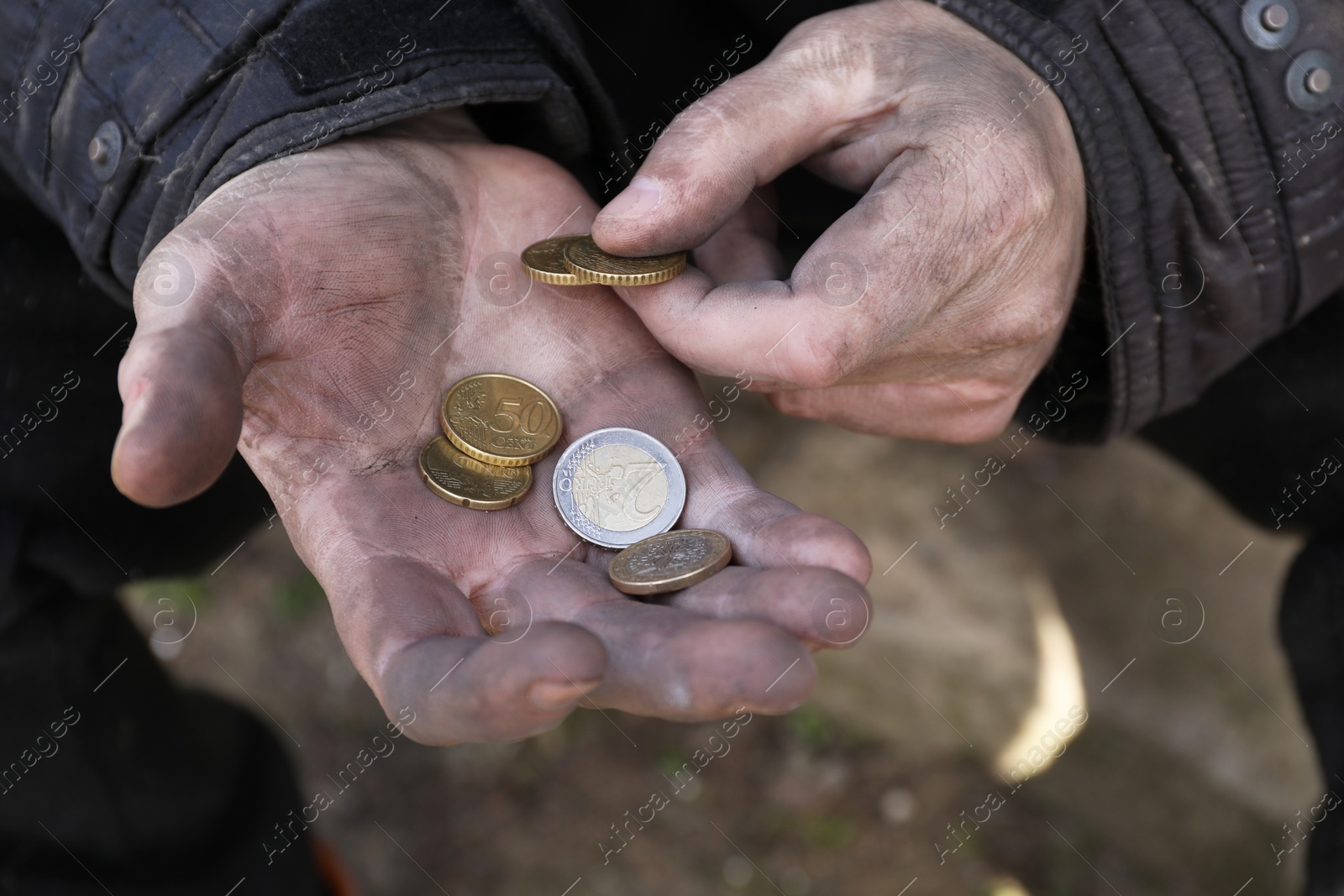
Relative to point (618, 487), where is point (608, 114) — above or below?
above

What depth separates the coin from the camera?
225cm

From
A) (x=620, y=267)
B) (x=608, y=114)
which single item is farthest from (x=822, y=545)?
(x=608, y=114)

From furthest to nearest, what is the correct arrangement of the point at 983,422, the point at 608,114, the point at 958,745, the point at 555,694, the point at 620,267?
1. the point at 958,745
2. the point at 983,422
3. the point at 608,114
4. the point at 620,267
5. the point at 555,694

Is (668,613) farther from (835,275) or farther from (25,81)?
(25,81)

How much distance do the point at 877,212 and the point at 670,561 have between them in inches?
35.2

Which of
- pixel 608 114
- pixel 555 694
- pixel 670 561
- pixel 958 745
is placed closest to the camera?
pixel 555 694

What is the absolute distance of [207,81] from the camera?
2186 millimetres

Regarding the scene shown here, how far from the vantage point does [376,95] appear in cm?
221

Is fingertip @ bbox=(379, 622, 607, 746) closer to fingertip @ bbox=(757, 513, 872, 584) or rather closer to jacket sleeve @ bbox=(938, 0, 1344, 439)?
fingertip @ bbox=(757, 513, 872, 584)

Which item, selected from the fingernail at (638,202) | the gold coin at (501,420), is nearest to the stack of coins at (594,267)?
the fingernail at (638,202)

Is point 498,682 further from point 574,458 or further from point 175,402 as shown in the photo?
point 574,458

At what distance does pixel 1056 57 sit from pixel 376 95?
5.29 ft

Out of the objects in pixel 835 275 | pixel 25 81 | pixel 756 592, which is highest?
pixel 25 81

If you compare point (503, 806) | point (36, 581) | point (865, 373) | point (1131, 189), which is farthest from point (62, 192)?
point (503, 806)
